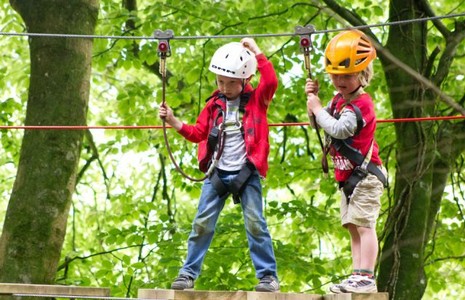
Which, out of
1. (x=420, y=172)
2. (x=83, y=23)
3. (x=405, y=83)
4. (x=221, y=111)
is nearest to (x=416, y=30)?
(x=405, y=83)

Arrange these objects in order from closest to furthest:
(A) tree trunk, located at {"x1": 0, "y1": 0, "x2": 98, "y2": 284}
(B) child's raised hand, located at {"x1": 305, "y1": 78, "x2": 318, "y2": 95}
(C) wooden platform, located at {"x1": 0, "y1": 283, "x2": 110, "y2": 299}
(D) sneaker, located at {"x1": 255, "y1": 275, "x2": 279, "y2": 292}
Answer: (D) sneaker, located at {"x1": 255, "y1": 275, "x2": 279, "y2": 292}, (B) child's raised hand, located at {"x1": 305, "y1": 78, "x2": 318, "y2": 95}, (C) wooden platform, located at {"x1": 0, "y1": 283, "x2": 110, "y2": 299}, (A) tree trunk, located at {"x1": 0, "y1": 0, "x2": 98, "y2": 284}

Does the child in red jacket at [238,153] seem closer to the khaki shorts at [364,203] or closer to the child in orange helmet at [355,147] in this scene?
the child in orange helmet at [355,147]

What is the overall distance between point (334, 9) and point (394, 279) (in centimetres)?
257

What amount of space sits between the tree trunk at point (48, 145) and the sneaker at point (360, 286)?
2.64 metres

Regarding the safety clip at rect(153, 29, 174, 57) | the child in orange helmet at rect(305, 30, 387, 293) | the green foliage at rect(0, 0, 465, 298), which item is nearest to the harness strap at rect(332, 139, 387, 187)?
the child in orange helmet at rect(305, 30, 387, 293)

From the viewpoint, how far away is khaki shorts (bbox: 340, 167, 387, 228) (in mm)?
4688

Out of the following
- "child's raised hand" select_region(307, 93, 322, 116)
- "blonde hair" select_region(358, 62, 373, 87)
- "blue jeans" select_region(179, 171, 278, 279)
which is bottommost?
"blue jeans" select_region(179, 171, 278, 279)

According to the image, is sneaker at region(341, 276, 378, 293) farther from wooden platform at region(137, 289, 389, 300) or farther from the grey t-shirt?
the grey t-shirt

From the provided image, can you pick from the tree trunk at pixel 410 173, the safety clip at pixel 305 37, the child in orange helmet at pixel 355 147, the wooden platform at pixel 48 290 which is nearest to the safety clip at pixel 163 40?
the safety clip at pixel 305 37

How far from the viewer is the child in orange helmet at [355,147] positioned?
15.3 ft

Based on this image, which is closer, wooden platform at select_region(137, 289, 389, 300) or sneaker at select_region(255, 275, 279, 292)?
Result: wooden platform at select_region(137, 289, 389, 300)

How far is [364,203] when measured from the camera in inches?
185

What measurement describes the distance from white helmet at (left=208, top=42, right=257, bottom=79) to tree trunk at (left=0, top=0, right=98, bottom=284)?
2157 mm

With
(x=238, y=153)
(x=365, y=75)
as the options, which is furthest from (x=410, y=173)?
(x=238, y=153)
